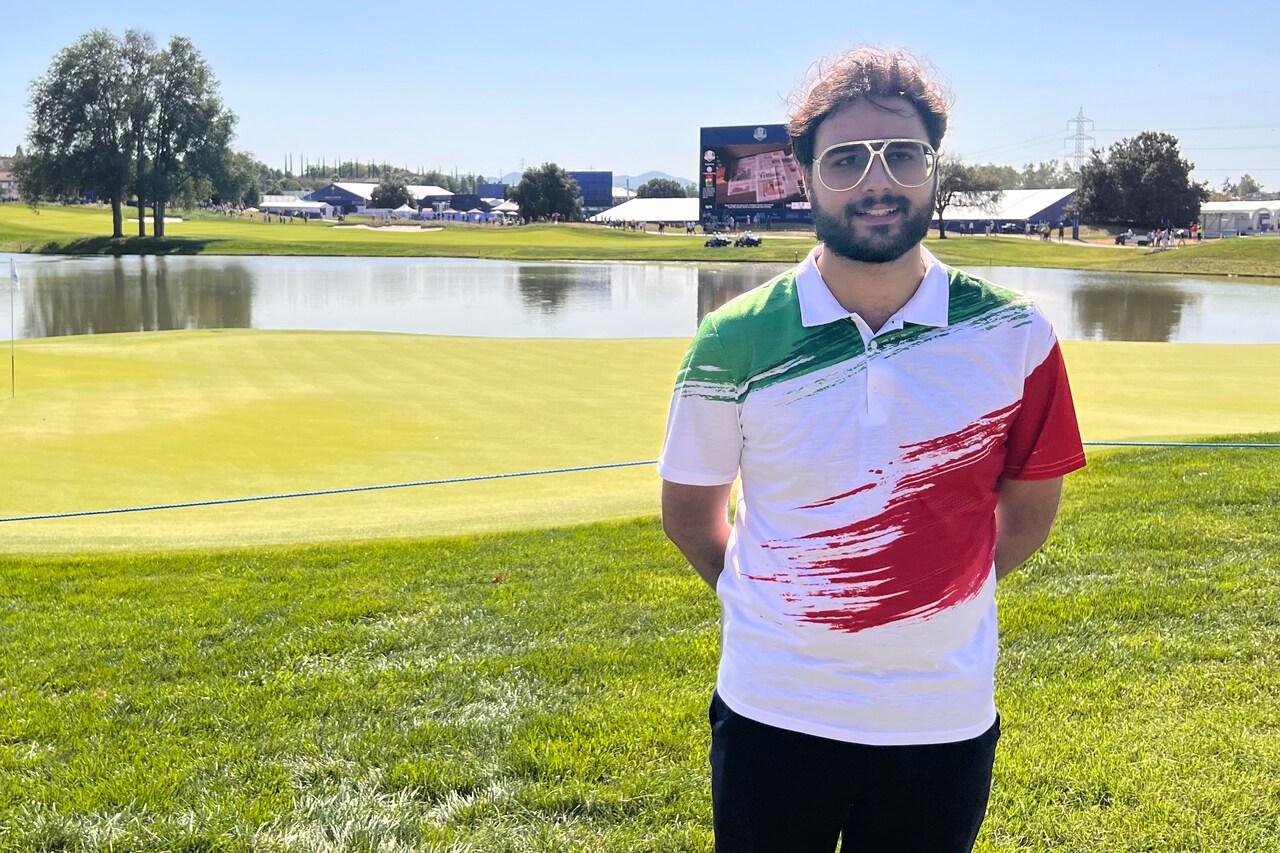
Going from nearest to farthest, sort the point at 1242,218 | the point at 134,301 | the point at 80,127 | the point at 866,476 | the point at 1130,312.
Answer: the point at 866,476 < the point at 1130,312 < the point at 134,301 < the point at 80,127 < the point at 1242,218

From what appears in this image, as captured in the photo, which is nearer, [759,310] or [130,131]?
[759,310]

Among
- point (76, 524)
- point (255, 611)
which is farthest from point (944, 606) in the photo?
point (76, 524)

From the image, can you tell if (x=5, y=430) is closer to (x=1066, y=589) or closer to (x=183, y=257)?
(x=1066, y=589)

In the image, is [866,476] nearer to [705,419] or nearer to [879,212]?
[705,419]

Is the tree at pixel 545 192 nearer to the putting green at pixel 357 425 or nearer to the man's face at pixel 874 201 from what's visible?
the putting green at pixel 357 425

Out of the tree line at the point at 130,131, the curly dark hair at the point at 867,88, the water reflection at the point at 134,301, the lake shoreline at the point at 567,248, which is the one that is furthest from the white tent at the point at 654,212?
the curly dark hair at the point at 867,88

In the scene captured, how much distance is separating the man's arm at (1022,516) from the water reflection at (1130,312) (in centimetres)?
2206

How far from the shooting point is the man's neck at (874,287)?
6.88 ft

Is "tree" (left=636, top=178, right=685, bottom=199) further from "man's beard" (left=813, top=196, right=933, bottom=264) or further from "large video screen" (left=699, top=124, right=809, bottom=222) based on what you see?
"man's beard" (left=813, top=196, right=933, bottom=264)

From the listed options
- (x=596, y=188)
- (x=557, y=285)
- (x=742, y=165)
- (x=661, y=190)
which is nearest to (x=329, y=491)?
(x=557, y=285)

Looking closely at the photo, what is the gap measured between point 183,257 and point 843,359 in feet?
208

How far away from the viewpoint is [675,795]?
3439mm

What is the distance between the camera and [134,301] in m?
31.8

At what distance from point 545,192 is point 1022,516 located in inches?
4164
